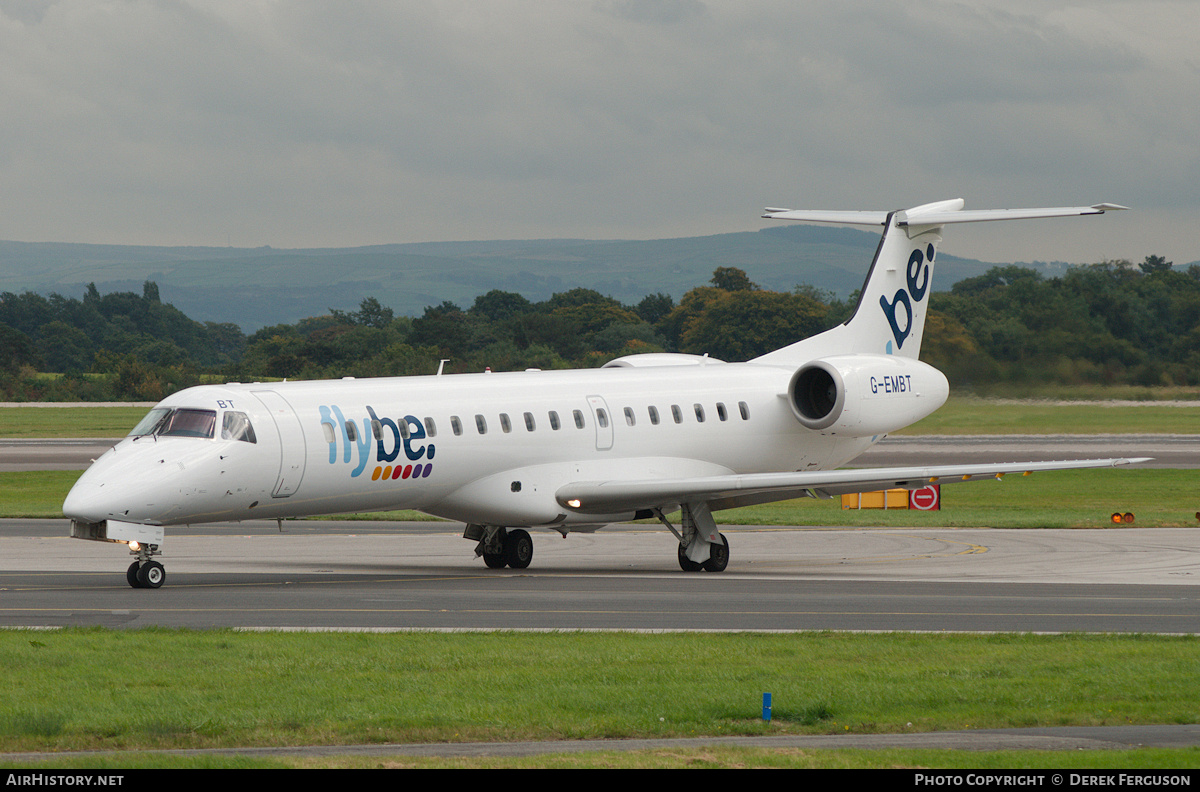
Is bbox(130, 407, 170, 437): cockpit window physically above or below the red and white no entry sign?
above

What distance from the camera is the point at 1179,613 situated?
21.5 metres

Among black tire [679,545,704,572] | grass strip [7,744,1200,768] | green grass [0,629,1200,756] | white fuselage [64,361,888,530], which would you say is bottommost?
black tire [679,545,704,572]

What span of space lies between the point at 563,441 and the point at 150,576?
8.20 metres

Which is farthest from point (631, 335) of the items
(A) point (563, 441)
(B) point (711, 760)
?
(B) point (711, 760)

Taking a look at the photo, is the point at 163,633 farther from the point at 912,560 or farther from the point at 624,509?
the point at 912,560

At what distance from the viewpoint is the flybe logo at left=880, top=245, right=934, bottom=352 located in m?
35.2

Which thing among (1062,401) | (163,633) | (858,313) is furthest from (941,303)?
(163,633)

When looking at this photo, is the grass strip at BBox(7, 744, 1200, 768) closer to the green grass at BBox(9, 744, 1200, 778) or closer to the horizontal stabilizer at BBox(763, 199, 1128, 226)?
the green grass at BBox(9, 744, 1200, 778)

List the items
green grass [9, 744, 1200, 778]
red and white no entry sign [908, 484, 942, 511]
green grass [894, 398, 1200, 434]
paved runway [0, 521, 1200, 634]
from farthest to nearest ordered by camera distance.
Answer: green grass [894, 398, 1200, 434], red and white no entry sign [908, 484, 942, 511], paved runway [0, 521, 1200, 634], green grass [9, 744, 1200, 778]

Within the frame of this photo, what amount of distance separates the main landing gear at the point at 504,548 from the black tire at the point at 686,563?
118 inches

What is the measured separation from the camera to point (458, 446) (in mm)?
27031

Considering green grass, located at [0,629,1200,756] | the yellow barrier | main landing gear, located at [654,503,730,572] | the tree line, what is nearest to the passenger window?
green grass, located at [0,629,1200,756]

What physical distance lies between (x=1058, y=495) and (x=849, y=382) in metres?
23.1

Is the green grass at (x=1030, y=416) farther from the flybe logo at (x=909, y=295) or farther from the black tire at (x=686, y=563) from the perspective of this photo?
the black tire at (x=686, y=563)
